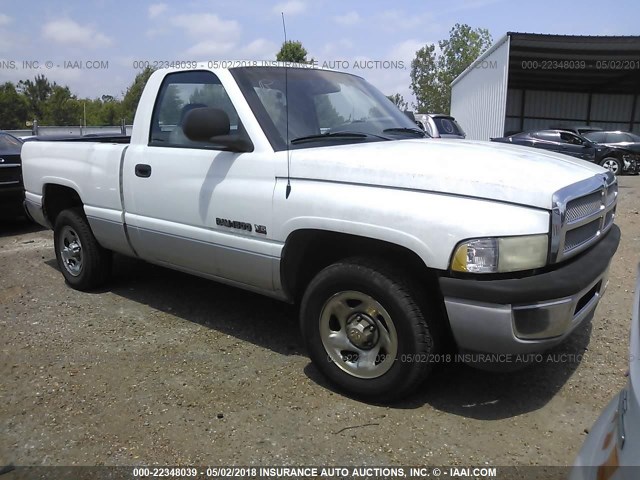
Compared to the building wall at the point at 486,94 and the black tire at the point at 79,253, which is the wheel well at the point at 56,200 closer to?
the black tire at the point at 79,253

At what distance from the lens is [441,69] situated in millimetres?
54094

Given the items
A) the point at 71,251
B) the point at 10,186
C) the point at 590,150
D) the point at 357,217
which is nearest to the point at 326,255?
the point at 357,217

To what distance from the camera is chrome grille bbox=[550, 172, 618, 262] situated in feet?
8.50

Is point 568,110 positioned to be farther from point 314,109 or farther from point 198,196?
point 198,196

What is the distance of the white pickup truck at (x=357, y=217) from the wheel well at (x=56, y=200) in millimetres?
912

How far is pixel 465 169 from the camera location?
9.17 ft

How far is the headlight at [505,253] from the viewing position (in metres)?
2.56

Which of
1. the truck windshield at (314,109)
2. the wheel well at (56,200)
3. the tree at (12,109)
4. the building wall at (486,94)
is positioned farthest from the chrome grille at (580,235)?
the tree at (12,109)

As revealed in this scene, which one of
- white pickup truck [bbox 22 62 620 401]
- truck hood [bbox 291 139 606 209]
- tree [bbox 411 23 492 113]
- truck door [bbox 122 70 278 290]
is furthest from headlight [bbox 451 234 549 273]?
tree [bbox 411 23 492 113]

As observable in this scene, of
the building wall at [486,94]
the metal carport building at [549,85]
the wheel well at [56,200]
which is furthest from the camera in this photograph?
the metal carport building at [549,85]

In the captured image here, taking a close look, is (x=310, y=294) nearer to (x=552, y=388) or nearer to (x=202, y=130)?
(x=202, y=130)

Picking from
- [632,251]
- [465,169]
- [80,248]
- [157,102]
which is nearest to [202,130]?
[157,102]

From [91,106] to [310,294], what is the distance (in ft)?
233

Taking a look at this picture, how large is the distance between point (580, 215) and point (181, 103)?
9.32 feet
